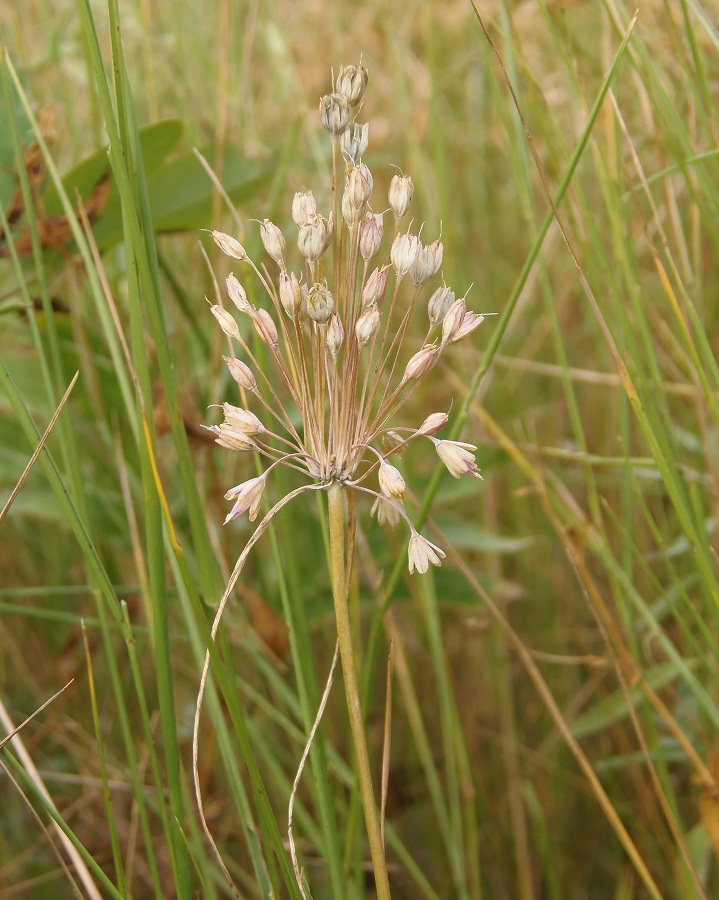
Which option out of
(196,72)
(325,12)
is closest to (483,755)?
(196,72)

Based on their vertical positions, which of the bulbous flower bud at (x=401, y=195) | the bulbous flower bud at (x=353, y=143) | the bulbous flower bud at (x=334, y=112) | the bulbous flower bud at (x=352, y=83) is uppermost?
the bulbous flower bud at (x=352, y=83)

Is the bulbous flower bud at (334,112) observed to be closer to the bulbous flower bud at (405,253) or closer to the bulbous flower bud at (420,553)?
the bulbous flower bud at (405,253)

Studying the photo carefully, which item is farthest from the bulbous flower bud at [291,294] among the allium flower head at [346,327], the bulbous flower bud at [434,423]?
the bulbous flower bud at [434,423]

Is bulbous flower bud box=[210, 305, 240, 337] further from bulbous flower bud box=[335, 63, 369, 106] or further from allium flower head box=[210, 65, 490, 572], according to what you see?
bulbous flower bud box=[335, 63, 369, 106]

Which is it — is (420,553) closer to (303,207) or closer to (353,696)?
(353,696)

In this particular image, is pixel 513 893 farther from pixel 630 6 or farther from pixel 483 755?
pixel 630 6

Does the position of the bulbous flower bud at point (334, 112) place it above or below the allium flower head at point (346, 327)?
above

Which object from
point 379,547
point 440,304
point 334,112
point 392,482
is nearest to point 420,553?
point 392,482

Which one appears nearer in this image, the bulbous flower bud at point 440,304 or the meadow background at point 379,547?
the bulbous flower bud at point 440,304
